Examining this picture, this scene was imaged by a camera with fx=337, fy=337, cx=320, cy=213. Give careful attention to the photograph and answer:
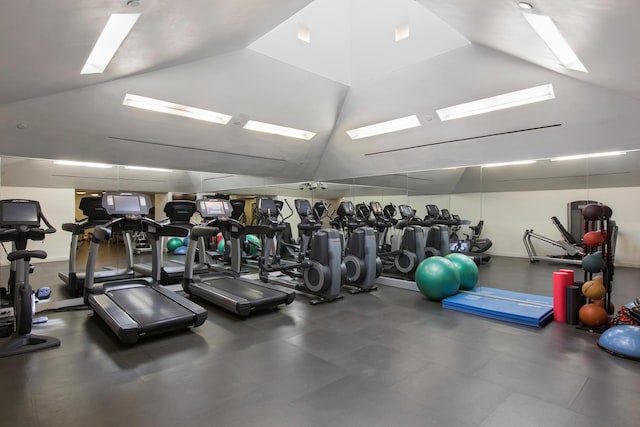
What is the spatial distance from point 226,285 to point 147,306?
137 centimetres

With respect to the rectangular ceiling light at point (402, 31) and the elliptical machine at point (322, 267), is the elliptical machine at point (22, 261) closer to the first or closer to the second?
the elliptical machine at point (322, 267)

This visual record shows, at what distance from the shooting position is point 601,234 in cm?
405

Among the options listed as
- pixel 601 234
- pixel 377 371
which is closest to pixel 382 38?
pixel 601 234

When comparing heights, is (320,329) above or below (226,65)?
below

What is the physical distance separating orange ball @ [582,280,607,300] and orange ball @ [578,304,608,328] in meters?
0.14

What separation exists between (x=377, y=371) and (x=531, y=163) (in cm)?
426

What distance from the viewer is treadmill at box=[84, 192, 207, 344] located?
3523 mm

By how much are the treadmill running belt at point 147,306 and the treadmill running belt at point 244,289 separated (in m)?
0.88

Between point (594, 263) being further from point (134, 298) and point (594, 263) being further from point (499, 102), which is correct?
point (134, 298)

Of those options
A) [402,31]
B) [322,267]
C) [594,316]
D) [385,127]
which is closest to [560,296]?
[594,316]

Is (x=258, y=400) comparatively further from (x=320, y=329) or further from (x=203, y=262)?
(x=203, y=262)

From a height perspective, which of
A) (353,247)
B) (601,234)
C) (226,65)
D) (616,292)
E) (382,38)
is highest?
(382,38)

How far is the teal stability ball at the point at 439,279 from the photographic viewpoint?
16.9ft

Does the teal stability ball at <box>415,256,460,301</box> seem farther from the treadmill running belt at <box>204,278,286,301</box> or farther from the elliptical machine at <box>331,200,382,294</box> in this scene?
the treadmill running belt at <box>204,278,286,301</box>
